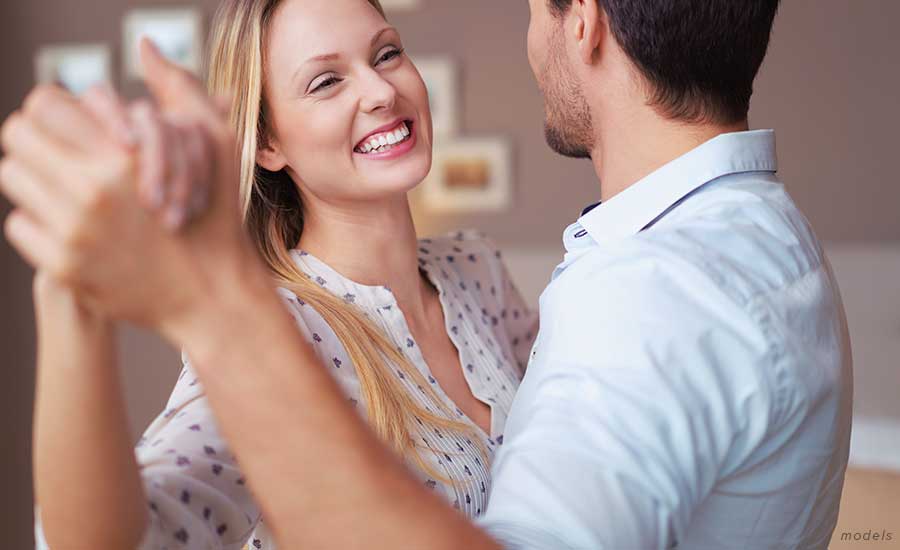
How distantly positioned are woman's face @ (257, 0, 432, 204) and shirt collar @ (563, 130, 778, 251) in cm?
56

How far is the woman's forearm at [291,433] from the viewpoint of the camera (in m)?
0.72

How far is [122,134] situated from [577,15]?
0.81 metres

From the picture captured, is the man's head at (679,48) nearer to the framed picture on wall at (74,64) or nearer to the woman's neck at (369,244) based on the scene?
the woman's neck at (369,244)

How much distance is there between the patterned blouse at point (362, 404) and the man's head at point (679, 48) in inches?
21.3

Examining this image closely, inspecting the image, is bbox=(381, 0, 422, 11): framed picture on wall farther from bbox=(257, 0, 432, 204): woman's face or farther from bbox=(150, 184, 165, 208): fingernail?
bbox=(150, 184, 165, 208): fingernail


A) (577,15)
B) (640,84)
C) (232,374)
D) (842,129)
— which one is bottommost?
(842,129)

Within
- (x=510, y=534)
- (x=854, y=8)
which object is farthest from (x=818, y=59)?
(x=510, y=534)

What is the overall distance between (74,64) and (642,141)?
4.31 m

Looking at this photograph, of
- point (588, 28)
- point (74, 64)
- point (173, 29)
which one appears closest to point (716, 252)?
point (588, 28)

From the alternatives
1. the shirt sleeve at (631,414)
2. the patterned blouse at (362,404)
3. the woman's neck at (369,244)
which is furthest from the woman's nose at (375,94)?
the shirt sleeve at (631,414)

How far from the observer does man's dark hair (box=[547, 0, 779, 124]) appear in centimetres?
123

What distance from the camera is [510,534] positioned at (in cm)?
83

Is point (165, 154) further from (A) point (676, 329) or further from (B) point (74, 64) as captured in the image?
(B) point (74, 64)

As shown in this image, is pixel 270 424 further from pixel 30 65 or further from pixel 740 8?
pixel 30 65
